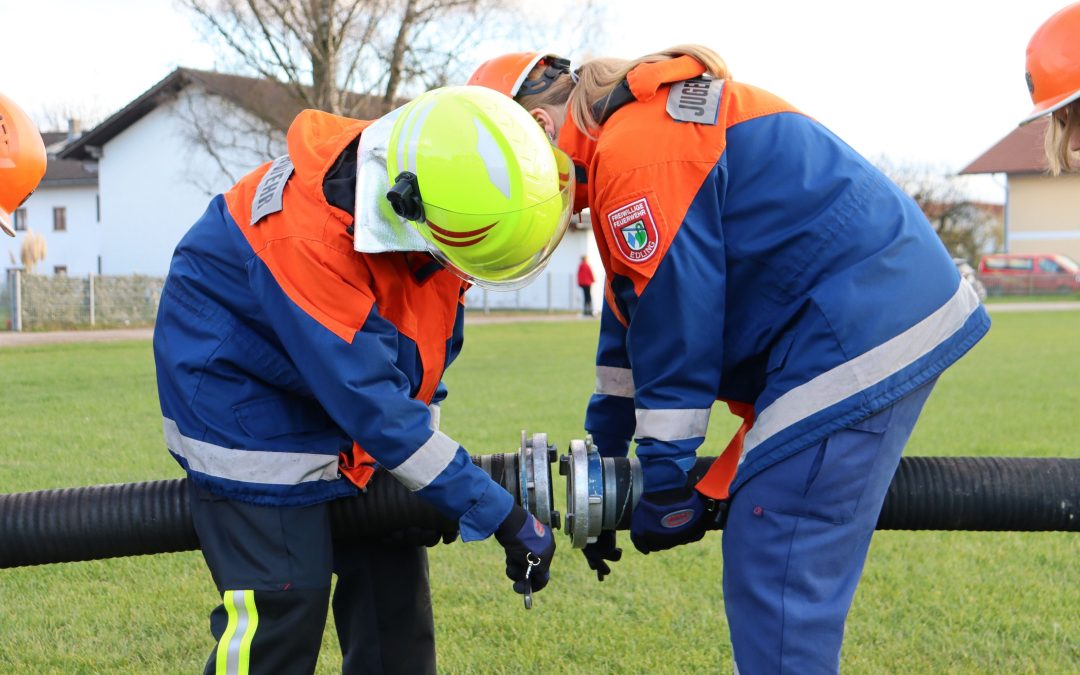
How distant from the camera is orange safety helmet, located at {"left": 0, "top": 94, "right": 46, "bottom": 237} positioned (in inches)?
158

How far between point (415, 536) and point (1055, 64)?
236 cm

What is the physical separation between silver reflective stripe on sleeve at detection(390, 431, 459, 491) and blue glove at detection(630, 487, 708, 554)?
491 millimetres

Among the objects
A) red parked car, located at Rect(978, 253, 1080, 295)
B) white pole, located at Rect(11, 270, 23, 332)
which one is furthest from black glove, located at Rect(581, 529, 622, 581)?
red parked car, located at Rect(978, 253, 1080, 295)

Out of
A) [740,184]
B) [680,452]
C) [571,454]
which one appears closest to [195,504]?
[571,454]

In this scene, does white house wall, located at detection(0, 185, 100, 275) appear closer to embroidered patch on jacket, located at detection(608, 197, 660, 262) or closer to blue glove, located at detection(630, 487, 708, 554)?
blue glove, located at detection(630, 487, 708, 554)

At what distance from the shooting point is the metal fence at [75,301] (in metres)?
21.5

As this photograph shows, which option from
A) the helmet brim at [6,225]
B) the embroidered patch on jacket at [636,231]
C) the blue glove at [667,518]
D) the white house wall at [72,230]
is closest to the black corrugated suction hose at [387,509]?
the blue glove at [667,518]

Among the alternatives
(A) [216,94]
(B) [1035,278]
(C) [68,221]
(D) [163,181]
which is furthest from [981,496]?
(C) [68,221]

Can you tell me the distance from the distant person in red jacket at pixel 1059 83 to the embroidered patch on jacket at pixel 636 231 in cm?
146

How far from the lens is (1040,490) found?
2809 mm

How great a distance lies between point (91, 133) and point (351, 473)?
38167mm

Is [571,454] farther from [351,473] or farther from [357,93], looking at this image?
[357,93]

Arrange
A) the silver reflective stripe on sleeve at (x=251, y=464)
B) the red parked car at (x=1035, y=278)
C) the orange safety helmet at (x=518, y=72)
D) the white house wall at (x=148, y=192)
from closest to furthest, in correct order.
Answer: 1. the silver reflective stripe on sleeve at (x=251, y=464)
2. the orange safety helmet at (x=518, y=72)
3. the white house wall at (x=148, y=192)
4. the red parked car at (x=1035, y=278)

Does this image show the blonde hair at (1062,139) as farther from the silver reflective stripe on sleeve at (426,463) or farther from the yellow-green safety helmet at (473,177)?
the silver reflective stripe on sleeve at (426,463)
